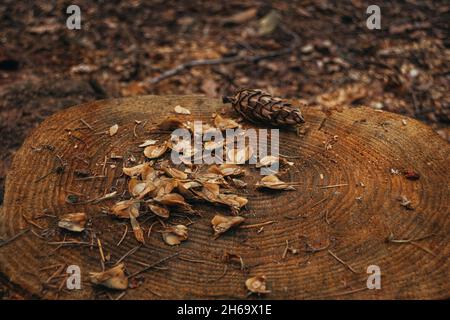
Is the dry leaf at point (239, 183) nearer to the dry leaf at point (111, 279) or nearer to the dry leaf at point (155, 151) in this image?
the dry leaf at point (155, 151)

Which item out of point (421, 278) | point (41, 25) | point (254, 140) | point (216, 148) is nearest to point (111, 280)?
point (216, 148)

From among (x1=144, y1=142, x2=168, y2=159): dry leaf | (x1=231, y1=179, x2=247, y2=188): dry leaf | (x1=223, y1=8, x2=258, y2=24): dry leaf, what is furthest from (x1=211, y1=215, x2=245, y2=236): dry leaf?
(x1=223, y1=8, x2=258, y2=24): dry leaf

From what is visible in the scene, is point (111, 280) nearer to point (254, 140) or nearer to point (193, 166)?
point (193, 166)

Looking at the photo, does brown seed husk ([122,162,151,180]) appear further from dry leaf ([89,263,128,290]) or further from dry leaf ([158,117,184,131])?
dry leaf ([89,263,128,290])

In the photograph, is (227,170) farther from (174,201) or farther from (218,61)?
(218,61)

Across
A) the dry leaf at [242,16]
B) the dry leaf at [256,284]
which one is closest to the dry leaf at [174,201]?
the dry leaf at [256,284]

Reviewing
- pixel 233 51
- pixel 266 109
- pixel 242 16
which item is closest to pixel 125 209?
pixel 266 109
